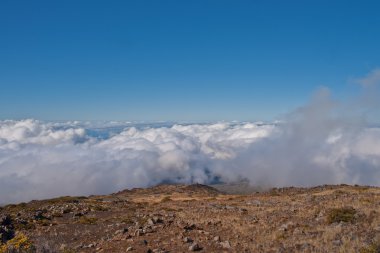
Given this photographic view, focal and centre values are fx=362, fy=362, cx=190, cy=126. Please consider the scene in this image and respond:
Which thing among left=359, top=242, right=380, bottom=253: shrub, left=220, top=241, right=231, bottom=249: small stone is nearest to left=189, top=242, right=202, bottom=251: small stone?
left=220, top=241, right=231, bottom=249: small stone

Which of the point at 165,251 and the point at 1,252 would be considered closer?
the point at 1,252

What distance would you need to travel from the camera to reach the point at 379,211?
1869 centimetres

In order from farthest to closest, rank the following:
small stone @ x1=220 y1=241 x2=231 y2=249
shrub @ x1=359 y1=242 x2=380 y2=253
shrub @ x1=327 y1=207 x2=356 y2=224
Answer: shrub @ x1=327 y1=207 x2=356 y2=224, small stone @ x1=220 y1=241 x2=231 y2=249, shrub @ x1=359 y1=242 x2=380 y2=253

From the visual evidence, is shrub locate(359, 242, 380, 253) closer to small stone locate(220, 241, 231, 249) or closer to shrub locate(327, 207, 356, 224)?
small stone locate(220, 241, 231, 249)

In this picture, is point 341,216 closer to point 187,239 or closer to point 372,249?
point 372,249

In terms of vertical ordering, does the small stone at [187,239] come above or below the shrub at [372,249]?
below

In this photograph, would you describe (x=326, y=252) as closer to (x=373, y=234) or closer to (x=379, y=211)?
(x=373, y=234)

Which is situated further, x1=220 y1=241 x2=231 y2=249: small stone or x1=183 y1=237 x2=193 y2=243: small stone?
x1=183 y1=237 x2=193 y2=243: small stone

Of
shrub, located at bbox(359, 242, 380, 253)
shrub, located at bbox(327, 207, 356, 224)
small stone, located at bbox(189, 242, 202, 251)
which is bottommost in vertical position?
small stone, located at bbox(189, 242, 202, 251)

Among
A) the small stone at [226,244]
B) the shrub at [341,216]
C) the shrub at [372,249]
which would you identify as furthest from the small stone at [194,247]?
the shrub at [341,216]

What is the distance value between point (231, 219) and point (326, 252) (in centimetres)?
1103

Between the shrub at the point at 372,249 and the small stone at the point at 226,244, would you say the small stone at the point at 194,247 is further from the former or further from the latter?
the shrub at the point at 372,249

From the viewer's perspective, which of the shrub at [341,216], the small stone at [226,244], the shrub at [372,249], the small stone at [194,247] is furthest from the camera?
the shrub at [341,216]

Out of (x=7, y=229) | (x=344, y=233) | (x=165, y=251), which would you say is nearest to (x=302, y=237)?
(x=344, y=233)
